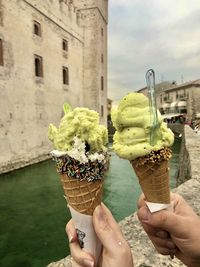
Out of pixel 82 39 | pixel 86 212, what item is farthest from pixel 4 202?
pixel 82 39

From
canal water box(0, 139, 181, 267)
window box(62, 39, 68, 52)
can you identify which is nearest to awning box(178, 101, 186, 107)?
window box(62, 39, 68, 52)

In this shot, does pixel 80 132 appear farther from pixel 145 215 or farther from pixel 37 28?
pixel 37 28

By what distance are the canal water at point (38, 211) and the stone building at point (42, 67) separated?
206cm

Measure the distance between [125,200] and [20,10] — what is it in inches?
377

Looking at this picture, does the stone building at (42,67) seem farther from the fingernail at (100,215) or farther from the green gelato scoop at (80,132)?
the fingernail at (100,215)

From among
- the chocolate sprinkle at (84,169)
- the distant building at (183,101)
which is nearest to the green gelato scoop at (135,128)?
the chocolate sprinkle at (84,169)

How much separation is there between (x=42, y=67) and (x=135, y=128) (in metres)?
14.9

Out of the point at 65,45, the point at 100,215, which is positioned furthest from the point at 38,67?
the point at 100,215

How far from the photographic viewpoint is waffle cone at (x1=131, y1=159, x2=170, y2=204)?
5.14 feet

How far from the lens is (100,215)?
1.50 meters

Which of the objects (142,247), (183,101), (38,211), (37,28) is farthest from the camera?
(183,101)

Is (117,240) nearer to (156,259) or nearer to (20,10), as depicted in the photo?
(156,259)

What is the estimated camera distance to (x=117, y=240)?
1422mm

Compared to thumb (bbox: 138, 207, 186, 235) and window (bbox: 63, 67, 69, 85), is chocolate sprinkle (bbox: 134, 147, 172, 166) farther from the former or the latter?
window (bbox: 63, 67, 69, 85)
